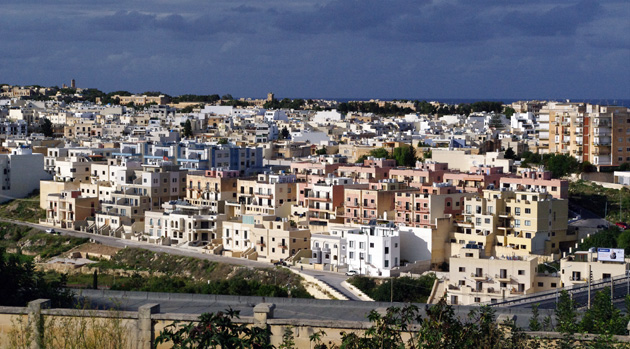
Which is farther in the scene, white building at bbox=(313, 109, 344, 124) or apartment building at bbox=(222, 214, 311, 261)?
white building at bbox=(313, 109, 344, 124)

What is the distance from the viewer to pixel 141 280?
22125mm

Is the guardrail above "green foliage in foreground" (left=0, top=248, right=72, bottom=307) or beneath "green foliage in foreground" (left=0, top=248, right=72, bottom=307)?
beneath

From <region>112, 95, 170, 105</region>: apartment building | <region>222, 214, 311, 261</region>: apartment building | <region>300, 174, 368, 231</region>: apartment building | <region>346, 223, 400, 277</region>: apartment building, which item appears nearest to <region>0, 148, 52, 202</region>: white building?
<region>222, 214, 311, 261</region>: apartment building

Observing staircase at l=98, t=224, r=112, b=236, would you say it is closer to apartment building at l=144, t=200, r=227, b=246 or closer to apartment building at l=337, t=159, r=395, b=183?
apartment building at l=144, t=200, r=227, b=246

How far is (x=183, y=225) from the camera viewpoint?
83.0 feet

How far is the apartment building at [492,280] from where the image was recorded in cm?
1822

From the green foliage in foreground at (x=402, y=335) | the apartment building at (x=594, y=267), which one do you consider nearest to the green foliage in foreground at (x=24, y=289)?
the green foliage in foreground at (x=402, y=335)

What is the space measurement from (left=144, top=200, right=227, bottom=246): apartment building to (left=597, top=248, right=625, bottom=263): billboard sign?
9.23m

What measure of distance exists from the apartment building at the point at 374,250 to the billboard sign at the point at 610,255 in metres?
4.16

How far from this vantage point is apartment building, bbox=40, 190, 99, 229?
1109 inches

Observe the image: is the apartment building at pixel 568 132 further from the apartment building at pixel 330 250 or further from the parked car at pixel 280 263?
the parked car at pixel 280 263

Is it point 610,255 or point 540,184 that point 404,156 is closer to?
point 540,184

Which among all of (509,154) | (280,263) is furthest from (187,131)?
(280,263)

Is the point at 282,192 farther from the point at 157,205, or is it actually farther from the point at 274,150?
the point at 274,150
